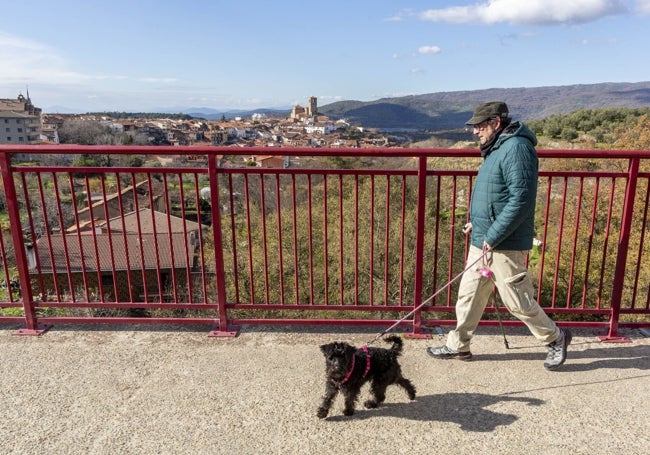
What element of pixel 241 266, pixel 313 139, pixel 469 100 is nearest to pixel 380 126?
pixel 313 139

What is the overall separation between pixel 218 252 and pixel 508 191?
2283 millimetres

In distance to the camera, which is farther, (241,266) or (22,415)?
(241,266)

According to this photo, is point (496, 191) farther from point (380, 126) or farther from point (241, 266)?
point (380, 126)

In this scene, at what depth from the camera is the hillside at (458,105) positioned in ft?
452

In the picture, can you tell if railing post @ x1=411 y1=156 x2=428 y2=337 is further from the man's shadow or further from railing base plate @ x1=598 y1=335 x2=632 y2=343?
railing base plate @ x1=598 y1=335 x2=632 y2=343

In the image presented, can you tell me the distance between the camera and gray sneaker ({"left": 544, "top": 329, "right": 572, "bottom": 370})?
3.33m

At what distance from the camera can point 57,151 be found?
345cm

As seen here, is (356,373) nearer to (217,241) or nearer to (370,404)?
(370,404)

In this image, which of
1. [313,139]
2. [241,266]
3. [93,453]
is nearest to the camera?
[93,453]

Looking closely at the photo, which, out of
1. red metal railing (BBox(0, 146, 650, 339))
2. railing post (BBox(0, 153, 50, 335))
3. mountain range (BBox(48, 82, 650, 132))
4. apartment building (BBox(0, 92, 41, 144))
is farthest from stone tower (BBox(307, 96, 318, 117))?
railing post (BBox(0, 153, 50, 335))

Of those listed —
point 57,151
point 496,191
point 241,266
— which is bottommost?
point 241,266

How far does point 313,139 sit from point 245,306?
8940cm

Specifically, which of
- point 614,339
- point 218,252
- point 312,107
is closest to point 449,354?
point 614,339

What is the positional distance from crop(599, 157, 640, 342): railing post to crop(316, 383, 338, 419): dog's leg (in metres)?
2.48
